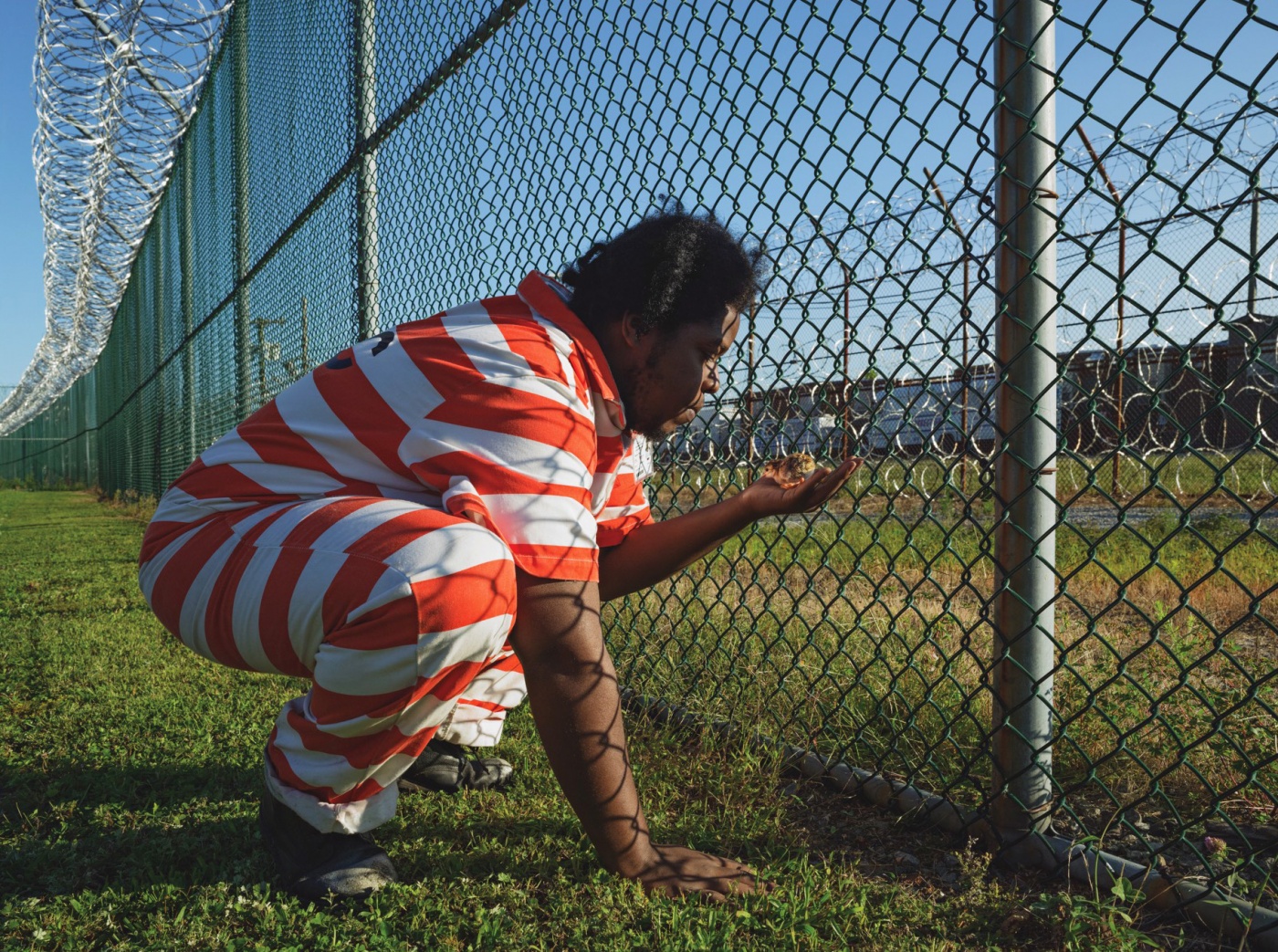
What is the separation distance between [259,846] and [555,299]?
4.36 ft

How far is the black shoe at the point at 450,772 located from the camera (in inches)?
89.2

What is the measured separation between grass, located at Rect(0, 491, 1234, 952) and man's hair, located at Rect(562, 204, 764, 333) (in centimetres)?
109

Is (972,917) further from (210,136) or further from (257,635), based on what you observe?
(210,136)

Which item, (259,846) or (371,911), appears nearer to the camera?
(371,911)

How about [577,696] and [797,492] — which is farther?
[797,492]

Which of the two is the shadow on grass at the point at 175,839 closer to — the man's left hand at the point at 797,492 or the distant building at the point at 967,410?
the man's left hand at the point at 797,492

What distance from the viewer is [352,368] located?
184 cm

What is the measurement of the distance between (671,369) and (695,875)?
38.0 inches

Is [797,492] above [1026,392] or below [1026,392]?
below

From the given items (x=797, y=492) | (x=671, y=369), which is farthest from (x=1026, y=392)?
(x=671, y=369)

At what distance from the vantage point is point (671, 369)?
186 centimetres

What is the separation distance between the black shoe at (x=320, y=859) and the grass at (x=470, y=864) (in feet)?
0.13

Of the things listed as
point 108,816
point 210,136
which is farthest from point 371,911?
point 210,136

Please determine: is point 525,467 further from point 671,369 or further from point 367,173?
point 367,173
